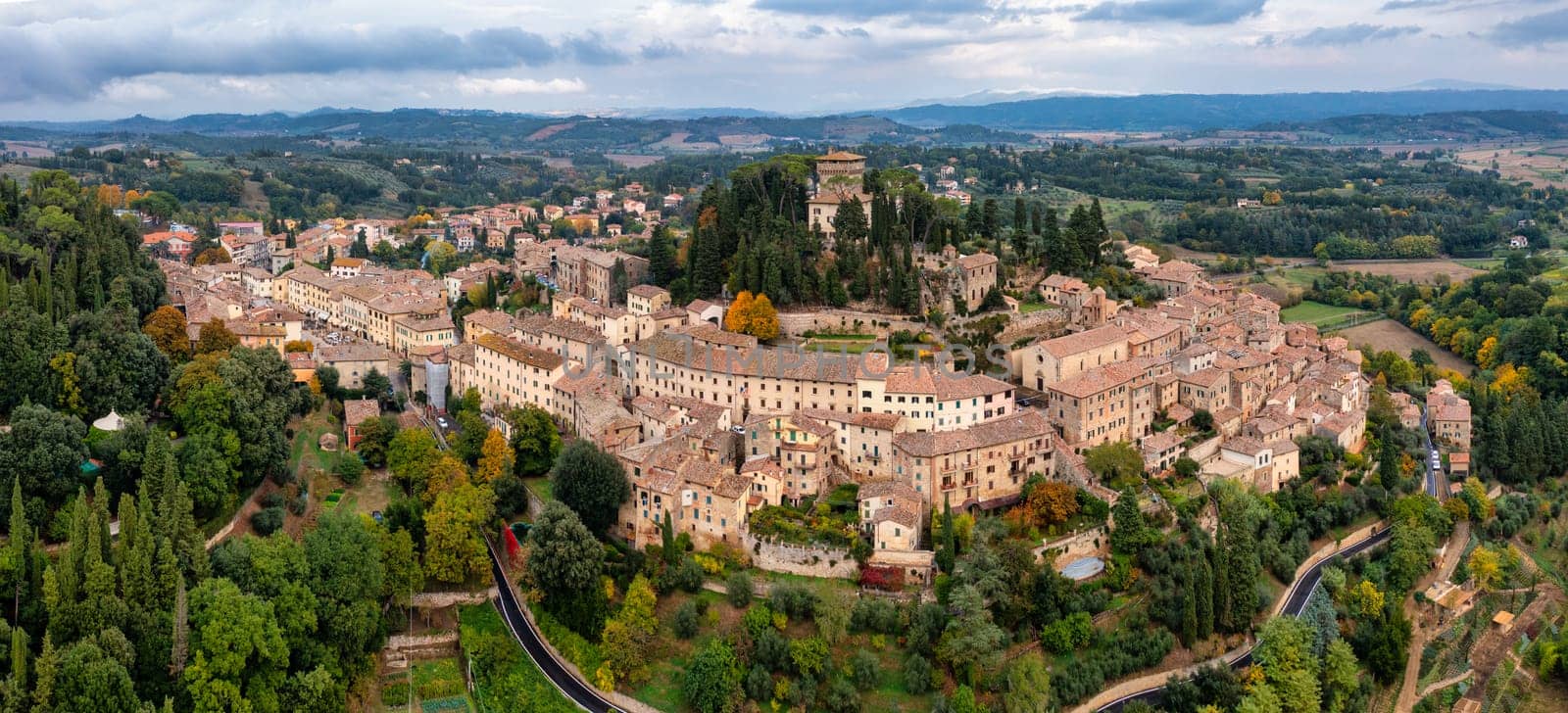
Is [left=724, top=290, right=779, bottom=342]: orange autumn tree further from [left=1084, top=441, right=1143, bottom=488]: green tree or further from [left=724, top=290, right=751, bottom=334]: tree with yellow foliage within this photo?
[left=1084, top=441, right=1143, bottom=488]: green tree

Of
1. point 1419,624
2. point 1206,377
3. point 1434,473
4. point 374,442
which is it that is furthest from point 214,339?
point 1434,473

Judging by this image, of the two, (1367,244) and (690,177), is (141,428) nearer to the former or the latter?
(1367,244)

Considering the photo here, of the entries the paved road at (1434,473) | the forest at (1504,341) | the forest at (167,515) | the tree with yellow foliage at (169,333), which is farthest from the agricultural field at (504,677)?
the forest at (1504,341)

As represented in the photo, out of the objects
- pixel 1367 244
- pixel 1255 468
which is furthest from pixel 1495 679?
pixel 1367 244

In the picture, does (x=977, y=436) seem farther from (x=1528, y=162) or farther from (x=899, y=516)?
(x=1528, y=162)

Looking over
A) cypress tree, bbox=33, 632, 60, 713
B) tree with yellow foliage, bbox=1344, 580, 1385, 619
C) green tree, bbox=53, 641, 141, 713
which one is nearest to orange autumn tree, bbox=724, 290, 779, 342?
tree with yellow foliage, bbox=1344, 580, 1385, 619

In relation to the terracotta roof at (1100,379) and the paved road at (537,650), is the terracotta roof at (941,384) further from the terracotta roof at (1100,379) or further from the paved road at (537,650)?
the paved road at (537,650)
